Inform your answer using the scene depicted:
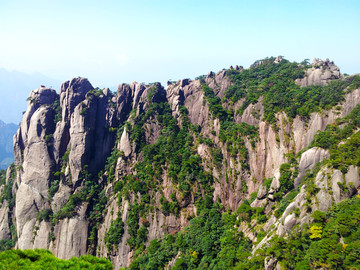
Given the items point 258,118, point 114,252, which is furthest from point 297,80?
point 114,252

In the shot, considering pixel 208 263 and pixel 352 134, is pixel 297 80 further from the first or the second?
pixel 208 263

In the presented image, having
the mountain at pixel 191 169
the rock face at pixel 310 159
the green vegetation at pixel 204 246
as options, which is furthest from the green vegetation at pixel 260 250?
the rock face at pixel 310 159

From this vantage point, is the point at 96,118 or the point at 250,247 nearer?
the point at 250,247

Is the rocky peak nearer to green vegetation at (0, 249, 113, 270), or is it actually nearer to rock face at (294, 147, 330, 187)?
green vegetation at (0, 249, 113, 270)

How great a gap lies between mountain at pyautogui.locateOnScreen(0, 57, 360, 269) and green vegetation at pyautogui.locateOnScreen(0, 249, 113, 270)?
20010 millimetres

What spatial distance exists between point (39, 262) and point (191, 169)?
40.6m

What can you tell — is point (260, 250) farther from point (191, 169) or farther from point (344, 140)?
point (191, 169)

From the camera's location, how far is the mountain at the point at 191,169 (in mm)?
32312

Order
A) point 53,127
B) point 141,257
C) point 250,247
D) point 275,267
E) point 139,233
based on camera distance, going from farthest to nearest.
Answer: point 53,127 → point 139,233 → point 141,257 → point 250,247 → point 275,267

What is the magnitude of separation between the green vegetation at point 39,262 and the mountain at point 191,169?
20010mm

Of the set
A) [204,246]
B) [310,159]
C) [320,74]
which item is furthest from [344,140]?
[204,246]

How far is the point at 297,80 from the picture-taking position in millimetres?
57000

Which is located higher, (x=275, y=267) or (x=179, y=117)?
(x=179, y=117)

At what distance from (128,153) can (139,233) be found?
20.1 meters
